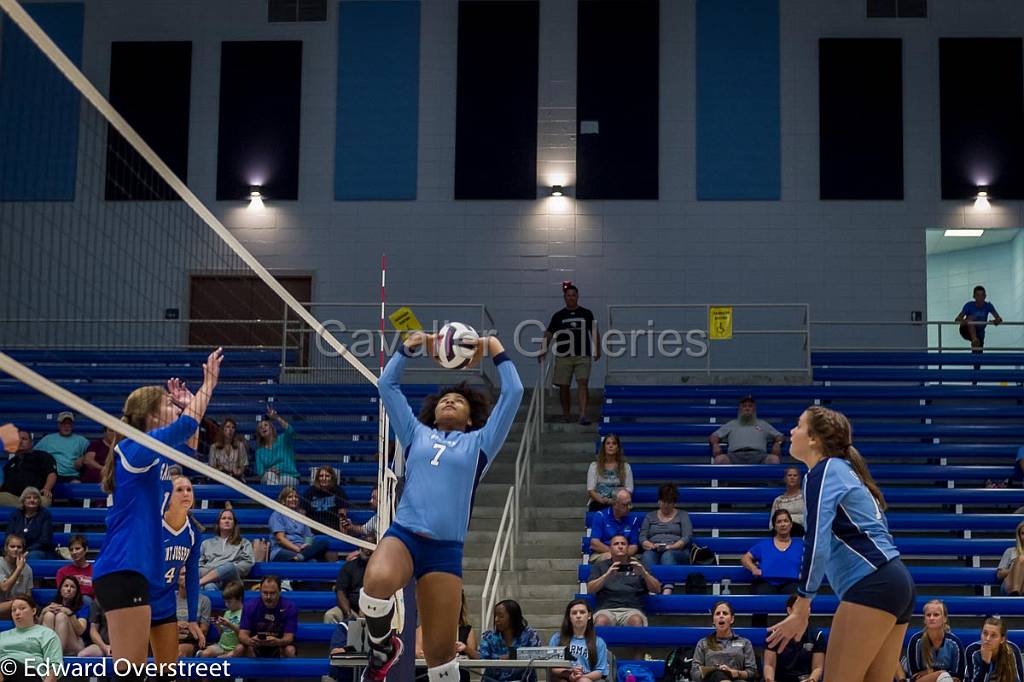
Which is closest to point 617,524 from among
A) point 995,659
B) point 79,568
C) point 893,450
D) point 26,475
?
point 995,659

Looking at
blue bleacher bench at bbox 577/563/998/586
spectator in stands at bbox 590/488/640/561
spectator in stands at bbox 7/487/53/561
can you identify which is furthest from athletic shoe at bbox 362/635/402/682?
spectator in stands at bbox 7/487/53/561

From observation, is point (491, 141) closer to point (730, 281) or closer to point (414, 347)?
point (730, 281)

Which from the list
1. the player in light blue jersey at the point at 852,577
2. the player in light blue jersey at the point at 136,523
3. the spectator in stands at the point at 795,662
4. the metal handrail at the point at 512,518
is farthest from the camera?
the metal handrail at the point at 512,518

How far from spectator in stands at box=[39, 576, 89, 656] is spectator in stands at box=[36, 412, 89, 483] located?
3.86 metres

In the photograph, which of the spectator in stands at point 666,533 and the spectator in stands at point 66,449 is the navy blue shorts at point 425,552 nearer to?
the spectator in stands at point 666,533

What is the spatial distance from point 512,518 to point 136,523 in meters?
8.96

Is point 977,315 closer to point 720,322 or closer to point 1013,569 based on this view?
point 720,322

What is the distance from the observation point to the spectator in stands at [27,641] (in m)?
12.8

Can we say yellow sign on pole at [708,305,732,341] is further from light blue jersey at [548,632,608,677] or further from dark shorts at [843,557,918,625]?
dark shorts at [843,557,918,625]

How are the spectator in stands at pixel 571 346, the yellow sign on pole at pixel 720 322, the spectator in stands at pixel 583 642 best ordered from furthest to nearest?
the yellow sign on pole at pixel 720 322
the spectator in stands at pixel 571 346
the spectator in stands at pixel 583 642

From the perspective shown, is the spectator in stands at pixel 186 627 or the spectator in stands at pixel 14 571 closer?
the spectator in stands at pixel 186 627

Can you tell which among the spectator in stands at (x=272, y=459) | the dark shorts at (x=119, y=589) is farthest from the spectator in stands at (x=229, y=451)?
the dark shorts at (x=119, y=589)

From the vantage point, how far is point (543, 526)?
57.3ft

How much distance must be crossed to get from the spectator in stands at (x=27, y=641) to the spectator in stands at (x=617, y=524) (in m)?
6.00
